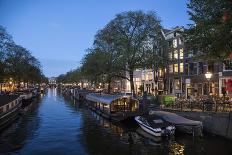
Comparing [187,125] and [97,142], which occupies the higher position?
[187,125]

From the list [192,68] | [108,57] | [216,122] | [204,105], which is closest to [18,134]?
[204,105]

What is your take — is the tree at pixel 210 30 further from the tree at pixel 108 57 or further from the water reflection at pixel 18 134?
the tree at pixel 108 57

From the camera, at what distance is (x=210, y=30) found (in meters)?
31.0

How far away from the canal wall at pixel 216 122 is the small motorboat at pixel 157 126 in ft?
12.7

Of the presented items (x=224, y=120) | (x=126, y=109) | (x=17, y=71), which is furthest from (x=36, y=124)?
(x=17, y=71)

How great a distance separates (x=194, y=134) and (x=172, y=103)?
38.7ft

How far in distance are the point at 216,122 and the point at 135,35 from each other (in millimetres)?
28809

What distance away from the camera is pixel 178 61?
246ft

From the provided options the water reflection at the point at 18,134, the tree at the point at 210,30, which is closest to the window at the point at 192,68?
the water reflection at the point at 18,134

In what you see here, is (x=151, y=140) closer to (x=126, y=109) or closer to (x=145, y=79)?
(x=126, y=109)

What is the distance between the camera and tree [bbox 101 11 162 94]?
197 feet

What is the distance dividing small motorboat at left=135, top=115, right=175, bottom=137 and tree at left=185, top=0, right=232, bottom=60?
7646 millimetres

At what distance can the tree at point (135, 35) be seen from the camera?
2368 inches

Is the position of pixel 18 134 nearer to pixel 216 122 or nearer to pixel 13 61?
pixel 216 122
